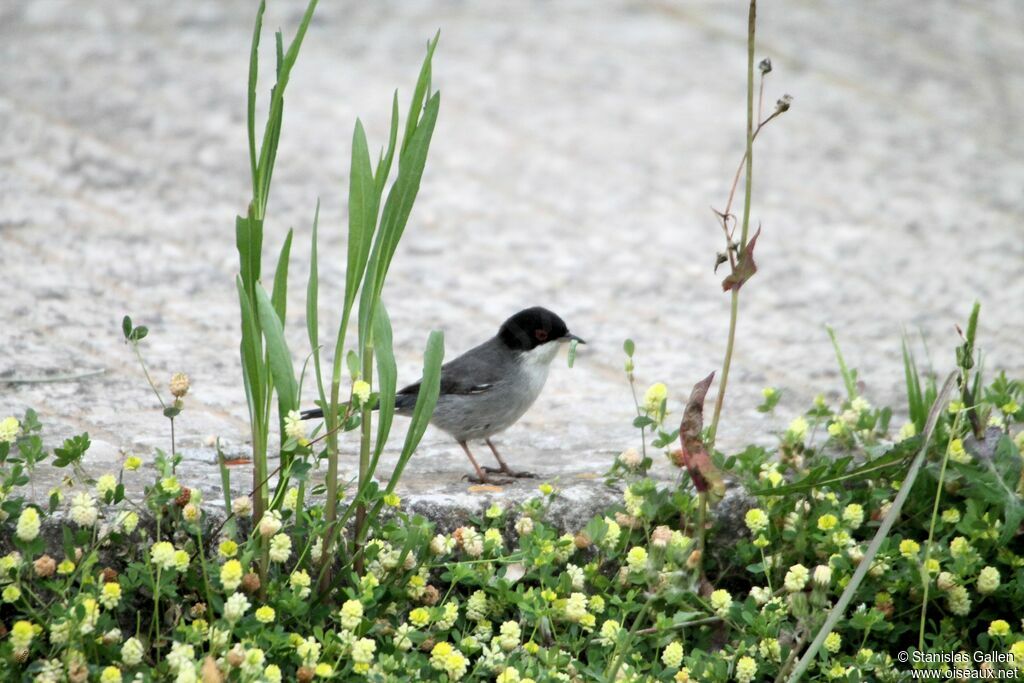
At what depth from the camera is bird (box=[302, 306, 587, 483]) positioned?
4047 millimetres

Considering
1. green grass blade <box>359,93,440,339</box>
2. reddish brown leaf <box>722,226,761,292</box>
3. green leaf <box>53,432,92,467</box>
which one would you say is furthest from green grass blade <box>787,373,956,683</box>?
green leaf <box>53,432,92,467</box>

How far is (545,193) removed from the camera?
21.9ft

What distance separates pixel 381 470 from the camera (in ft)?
12.3

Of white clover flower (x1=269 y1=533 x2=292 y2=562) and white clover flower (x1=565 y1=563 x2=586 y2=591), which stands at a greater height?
white clover flower (x1=269 y1=533 x2=292 y2=562)

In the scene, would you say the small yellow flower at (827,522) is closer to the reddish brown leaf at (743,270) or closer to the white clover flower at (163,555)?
the reddish brown leaf at (743,270)

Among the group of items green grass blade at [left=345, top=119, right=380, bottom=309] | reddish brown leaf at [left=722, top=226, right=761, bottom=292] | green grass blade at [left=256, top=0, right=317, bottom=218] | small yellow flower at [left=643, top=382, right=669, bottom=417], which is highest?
green grass blade at [left=256, top=0, right=317, bottom=218]

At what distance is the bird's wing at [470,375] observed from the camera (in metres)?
4.11

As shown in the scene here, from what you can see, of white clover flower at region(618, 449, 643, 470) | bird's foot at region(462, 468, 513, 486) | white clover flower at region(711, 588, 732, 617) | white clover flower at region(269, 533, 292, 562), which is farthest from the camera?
bird's foot at region(462, 468, 513, 486)

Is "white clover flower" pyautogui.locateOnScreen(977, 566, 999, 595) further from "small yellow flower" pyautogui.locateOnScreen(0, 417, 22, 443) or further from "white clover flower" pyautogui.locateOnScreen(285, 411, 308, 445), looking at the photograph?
"small yellow flower" pyautogui.locateOnScreen(0, 417, 22, 443)

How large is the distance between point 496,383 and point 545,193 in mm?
2729

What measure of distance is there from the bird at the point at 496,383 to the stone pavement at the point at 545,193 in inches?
4.9

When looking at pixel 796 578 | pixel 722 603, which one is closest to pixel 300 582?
pixel 722 603

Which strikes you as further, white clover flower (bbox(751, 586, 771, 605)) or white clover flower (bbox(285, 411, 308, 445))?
white clover flower (bbox(751, 586, 771, 605))

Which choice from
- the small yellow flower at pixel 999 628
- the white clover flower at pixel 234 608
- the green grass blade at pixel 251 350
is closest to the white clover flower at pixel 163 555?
the white clover flower at pixel 234 608
